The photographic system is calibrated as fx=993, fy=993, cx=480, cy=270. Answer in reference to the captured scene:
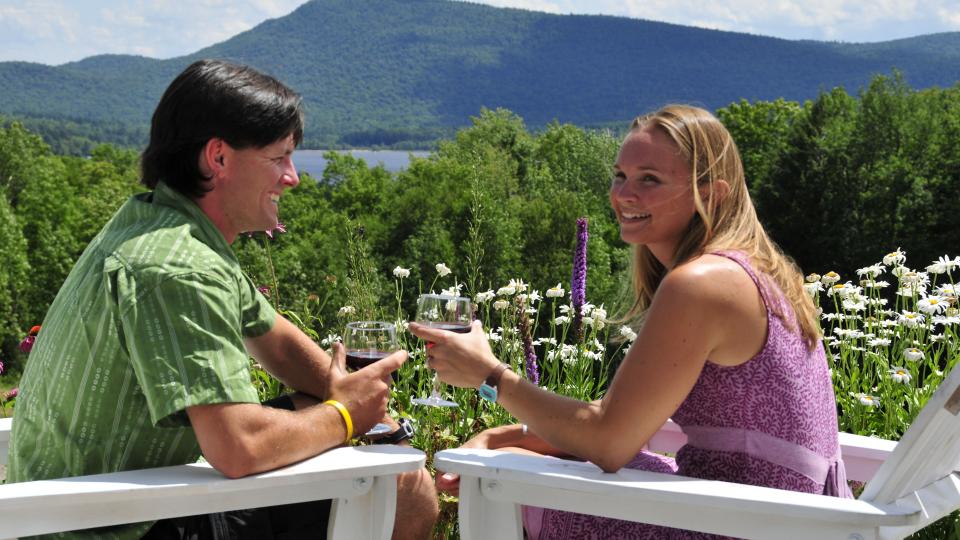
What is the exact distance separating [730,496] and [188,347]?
3.27ft

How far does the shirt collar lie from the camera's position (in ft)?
6.64

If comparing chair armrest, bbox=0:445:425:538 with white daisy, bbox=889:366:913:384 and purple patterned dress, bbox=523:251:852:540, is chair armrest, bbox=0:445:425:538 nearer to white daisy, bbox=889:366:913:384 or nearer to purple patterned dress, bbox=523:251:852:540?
purple patterned dress, bbox=523:251:852:540

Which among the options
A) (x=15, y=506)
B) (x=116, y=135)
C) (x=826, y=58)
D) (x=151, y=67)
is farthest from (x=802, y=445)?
(x=826, y=58)

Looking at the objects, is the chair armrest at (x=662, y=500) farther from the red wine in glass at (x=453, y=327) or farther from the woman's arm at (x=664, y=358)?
the red wine in glass at (x=453, y=327)

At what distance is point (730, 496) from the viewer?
172 centimetres

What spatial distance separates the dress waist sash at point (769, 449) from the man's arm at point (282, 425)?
647 mm

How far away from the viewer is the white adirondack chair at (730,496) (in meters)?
1.68

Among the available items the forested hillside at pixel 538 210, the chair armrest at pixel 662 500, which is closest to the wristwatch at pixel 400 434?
the chair armrest at pixel 662 500

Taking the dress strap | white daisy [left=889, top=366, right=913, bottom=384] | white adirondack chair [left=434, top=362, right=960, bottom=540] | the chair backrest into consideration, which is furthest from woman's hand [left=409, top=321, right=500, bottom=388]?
white daisy [left=889, top=366, right=913, bottom=384]

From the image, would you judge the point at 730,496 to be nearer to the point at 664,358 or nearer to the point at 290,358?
the point at 664,358

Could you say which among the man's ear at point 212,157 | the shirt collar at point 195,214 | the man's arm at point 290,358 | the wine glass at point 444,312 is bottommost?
the man's arm at point 290,358

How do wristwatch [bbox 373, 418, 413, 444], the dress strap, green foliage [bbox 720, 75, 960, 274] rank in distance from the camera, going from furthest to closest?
green foliage [bbox 720, 75, 960, 274]
wristwatch [bbox 373, 418, 413, 444]
the dress strap

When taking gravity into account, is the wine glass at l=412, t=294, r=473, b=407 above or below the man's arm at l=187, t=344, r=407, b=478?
above

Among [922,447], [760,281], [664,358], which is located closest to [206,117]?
[664,358]
